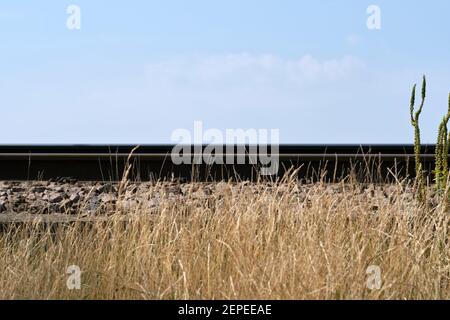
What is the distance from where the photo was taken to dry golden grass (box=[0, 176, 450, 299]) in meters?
5.14

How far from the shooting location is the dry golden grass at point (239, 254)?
514 centimetres

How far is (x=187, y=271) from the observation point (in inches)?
219

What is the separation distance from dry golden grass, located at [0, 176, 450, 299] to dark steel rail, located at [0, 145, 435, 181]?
60.6 inches

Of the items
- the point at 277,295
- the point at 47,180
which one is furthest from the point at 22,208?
the point at 277,295

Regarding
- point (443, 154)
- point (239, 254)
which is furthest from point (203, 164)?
point (239, 254)

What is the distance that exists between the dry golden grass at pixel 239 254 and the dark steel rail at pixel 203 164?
154cm

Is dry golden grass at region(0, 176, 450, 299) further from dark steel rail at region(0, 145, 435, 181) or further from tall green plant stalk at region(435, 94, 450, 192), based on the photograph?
dark steel rail at region(0, 145, 435, 181)

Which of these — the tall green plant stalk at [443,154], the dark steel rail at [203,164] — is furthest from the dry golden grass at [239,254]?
the dark steel rail at [203,164]

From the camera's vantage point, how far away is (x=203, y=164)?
875cm

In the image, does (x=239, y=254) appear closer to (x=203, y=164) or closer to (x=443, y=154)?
(x=443, y=154)

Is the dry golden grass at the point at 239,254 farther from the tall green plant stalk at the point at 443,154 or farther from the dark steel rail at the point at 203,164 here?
the dark steel rail at the point at 203,164

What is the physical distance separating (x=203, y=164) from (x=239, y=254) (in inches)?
132
